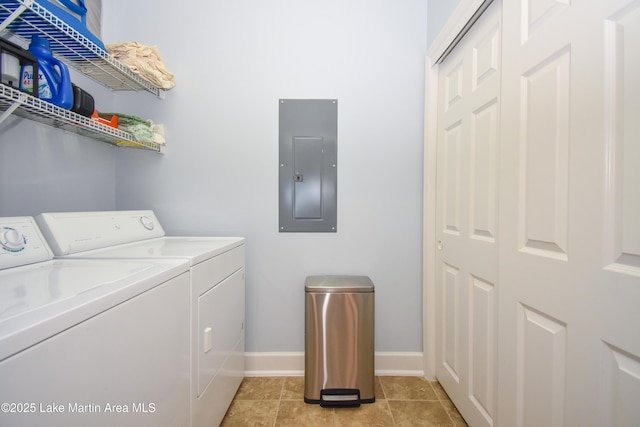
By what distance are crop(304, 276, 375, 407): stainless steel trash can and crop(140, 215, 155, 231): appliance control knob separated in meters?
1.03

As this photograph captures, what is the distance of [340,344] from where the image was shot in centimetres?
141

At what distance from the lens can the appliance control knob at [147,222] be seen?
4.79 feet

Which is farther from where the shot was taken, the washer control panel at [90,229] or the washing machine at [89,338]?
the washer control panel at [90,229]

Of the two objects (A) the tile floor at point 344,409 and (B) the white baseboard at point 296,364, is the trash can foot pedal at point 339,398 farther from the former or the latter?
(B) the white baseboard at point 296,364

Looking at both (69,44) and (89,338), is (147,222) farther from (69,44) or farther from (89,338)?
(89,338)

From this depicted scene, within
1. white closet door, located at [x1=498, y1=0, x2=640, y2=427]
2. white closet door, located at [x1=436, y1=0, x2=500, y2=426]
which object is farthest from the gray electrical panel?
white closet door, located at [x1=498, y1=0, x2=640, y2=427]

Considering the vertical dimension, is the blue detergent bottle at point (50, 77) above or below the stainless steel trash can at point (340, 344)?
above

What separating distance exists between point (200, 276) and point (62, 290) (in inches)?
17.7

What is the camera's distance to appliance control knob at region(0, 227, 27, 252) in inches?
32.2

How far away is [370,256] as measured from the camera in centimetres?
170

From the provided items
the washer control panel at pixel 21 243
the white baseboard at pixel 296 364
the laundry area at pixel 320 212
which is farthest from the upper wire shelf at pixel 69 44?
the white baseboard at pixel 296 364

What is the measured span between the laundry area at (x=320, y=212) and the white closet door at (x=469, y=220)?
0.01m

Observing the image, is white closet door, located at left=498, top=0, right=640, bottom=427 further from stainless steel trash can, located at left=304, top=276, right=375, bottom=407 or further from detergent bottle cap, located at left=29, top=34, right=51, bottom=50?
detergent bottle cap, located at left=29, top=34, right=51, bottom=50

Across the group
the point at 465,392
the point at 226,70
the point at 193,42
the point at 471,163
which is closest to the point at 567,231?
the point at 471,163
